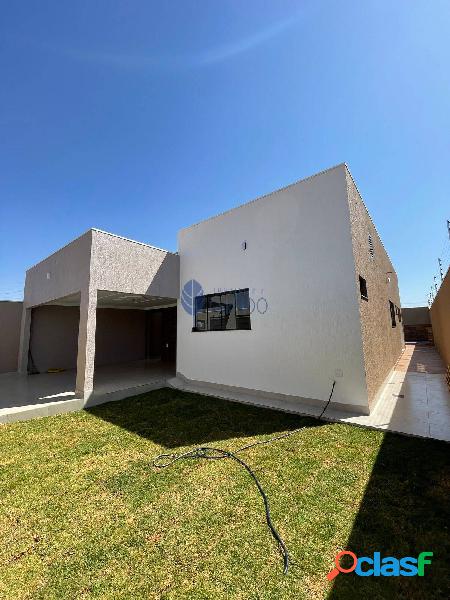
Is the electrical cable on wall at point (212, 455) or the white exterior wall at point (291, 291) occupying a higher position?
the white exterior wall at point (291, 291)

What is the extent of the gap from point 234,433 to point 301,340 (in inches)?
115

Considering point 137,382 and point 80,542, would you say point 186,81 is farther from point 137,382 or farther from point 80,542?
point 80,542

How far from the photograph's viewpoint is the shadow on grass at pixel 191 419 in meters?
4.72

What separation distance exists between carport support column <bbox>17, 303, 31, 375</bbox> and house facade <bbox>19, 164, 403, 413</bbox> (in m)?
2.05

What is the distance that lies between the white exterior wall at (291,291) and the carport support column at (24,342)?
26.4 feet

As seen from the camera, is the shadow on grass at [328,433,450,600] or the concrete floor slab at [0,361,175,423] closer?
the shadow on grass at [328,433,450,600]

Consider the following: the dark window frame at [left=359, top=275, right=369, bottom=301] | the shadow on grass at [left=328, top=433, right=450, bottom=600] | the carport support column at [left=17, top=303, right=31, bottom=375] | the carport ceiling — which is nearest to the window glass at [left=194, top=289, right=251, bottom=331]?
the carport ceiling

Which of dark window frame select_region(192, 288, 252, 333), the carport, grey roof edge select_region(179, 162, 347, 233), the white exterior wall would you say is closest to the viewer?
the white exterior wall

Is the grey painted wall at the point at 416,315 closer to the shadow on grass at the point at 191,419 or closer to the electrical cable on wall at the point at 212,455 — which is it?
the shadow on grass at the point at 191,419

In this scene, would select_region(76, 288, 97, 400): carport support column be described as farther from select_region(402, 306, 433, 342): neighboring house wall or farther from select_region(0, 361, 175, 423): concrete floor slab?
select_region(402, 306, 433, 342): neighboring house wall

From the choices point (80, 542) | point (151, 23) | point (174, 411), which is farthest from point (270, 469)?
point (151, 23)

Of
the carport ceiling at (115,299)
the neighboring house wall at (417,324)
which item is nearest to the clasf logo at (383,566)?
the carport ceiling at (115,299)

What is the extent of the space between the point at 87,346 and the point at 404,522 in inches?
287

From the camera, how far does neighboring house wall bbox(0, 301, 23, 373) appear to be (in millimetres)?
11266
